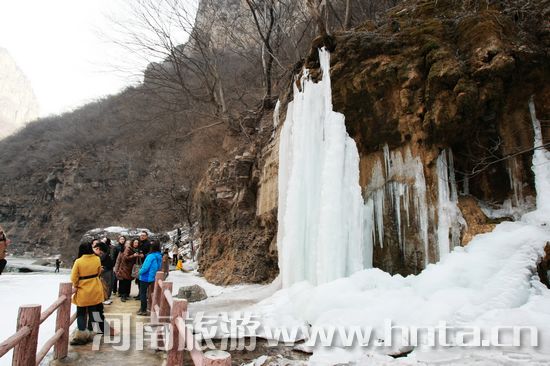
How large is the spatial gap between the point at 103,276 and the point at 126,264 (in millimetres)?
497

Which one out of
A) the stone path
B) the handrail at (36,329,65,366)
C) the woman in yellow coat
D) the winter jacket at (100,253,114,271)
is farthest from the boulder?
the handrail at (36,329,65,366)

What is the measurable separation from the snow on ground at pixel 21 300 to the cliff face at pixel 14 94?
339 ft

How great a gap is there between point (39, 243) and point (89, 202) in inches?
218

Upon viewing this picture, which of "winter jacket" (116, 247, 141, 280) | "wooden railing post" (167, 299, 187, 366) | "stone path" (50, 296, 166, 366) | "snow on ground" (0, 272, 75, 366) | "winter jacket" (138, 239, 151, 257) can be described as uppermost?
"winter jacket" (138, 239, 151, 257)

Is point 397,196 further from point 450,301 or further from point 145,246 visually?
point 145,246

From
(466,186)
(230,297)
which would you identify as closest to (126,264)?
(230,297)

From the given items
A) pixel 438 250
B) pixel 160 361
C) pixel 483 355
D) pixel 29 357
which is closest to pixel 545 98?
pixel 438 250

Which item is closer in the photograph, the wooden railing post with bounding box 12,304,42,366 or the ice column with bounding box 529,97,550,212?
the wooden railing post with bounding box 12,304,42,366

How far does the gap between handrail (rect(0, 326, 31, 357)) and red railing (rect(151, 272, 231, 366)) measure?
1.24 metres

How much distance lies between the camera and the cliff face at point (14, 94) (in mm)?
98250

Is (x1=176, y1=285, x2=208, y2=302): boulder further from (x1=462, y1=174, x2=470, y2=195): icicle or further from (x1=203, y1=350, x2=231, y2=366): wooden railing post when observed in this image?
(x1=203, y1=350, x2=231, y2=366): wooden railing post

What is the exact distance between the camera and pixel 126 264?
7.73 metres

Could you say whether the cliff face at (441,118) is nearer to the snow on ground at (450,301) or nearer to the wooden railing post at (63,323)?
the snow on ground at (450,301)

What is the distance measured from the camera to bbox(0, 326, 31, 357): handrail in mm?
2884
